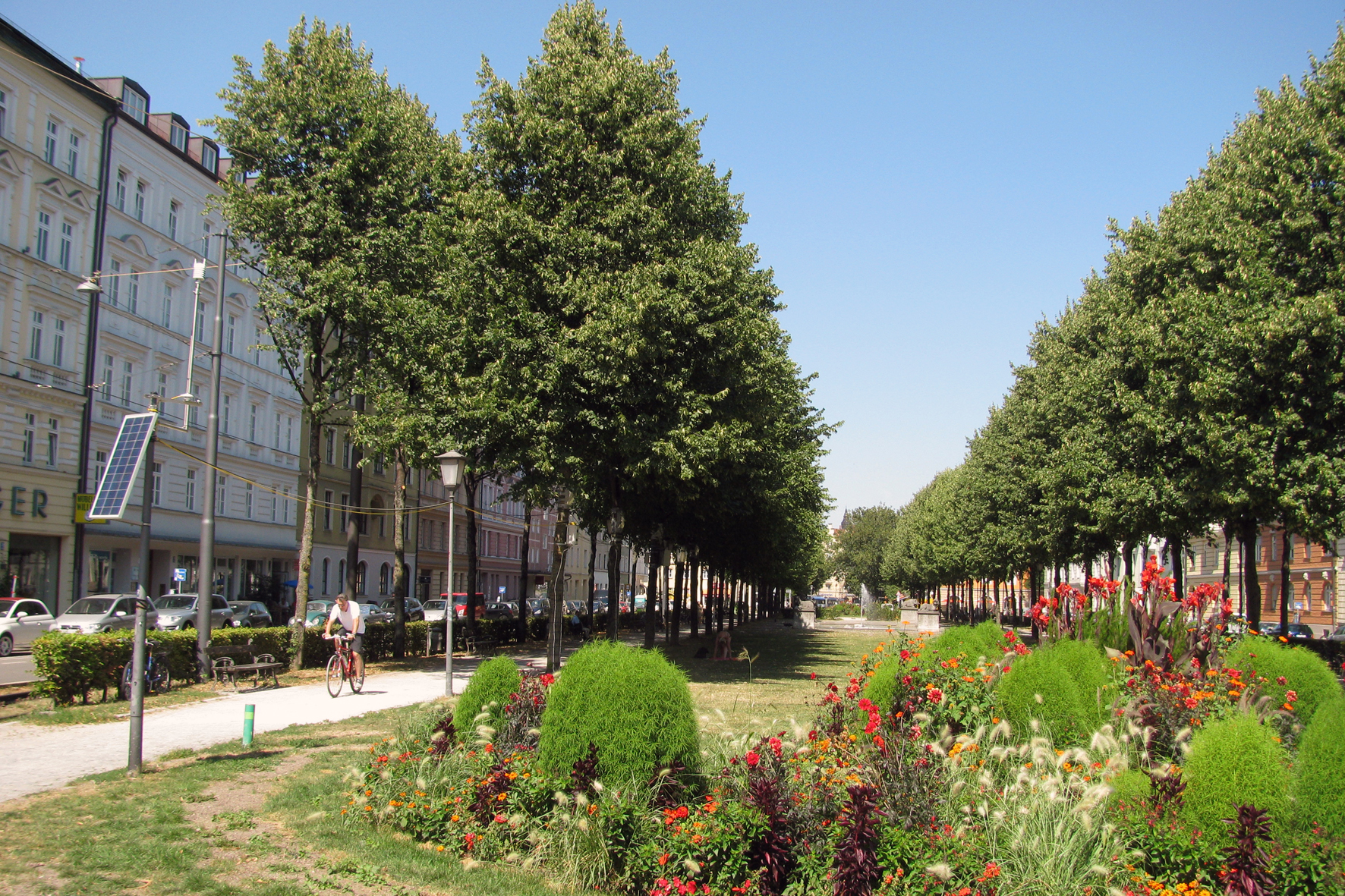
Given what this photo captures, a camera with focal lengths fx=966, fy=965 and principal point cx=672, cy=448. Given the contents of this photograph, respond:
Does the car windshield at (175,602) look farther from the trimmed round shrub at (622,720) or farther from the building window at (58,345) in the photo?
the trimmed round shrub at (622,720)

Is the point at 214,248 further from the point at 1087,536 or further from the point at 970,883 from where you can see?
the point at 970,883

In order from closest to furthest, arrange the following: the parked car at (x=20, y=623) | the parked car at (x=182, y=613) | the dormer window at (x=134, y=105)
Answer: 1. the parked car at (x=20, y=623)
2. the parked car at (x=182, y=613)
3. the dormer window at (x=134, y=105)

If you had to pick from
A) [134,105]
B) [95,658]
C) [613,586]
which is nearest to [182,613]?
[613,586]

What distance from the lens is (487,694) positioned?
8.08 metres

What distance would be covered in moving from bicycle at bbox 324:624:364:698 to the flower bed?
8.95 m

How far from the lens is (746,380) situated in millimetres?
18984

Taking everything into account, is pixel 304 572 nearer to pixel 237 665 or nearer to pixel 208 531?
pixel 208 531

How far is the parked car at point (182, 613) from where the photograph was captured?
97.1 feet

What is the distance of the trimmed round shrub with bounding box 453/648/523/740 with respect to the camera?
7.87 metres

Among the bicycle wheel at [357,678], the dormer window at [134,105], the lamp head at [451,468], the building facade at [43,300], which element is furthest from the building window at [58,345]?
the lamp head at [451,468]

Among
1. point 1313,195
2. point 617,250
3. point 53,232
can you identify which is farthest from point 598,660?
point 53,232

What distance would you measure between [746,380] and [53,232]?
2655 centimetres

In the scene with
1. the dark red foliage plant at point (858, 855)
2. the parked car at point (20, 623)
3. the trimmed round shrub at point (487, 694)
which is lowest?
the parked car at point (20, 623)

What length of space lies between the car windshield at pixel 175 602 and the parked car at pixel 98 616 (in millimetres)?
2238
